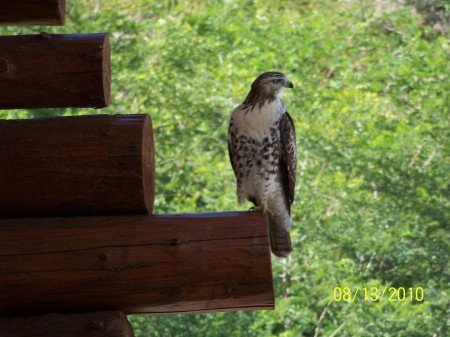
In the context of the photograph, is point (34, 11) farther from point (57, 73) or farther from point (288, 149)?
point (288, 149)

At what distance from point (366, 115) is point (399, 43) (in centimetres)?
115

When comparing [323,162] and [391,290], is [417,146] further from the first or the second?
[391,290]

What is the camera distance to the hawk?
9.11ft

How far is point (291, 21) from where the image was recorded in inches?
245

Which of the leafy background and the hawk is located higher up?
the hawk

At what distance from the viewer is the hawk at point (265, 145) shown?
9.11 ft

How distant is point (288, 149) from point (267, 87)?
0.69ft

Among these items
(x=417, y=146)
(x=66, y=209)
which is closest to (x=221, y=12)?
(x=417, y=146)

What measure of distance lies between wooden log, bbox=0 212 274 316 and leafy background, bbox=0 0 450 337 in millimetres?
2854
